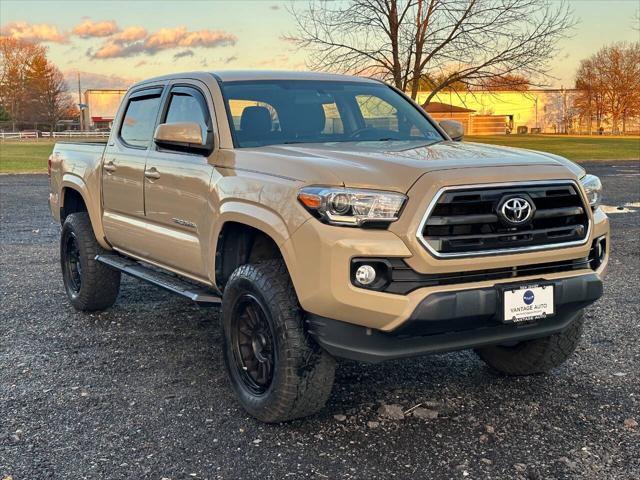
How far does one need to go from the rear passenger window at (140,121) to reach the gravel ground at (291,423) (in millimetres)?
1504

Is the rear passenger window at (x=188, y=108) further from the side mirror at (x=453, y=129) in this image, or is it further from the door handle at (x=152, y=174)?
Result: the side mirror at (x=453, y=129)

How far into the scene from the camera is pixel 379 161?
370cm

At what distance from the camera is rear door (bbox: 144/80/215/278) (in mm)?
4562

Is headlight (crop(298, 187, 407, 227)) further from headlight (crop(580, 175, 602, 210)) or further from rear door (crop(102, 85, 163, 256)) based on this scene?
rear door (crop(102, 85, 163, 256))

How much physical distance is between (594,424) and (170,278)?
9.44 ft

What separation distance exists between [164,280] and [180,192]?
70 cm

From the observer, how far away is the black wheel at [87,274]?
6234mm

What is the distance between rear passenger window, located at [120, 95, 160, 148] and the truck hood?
1519 millimetres

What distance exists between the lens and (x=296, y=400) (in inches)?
148

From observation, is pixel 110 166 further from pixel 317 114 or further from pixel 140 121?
pixel 317 114

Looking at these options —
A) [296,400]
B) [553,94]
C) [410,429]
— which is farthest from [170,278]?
[553,94]

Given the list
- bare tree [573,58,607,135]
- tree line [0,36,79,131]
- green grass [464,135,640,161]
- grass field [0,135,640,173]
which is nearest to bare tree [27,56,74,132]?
tree line [0,36,79,131]

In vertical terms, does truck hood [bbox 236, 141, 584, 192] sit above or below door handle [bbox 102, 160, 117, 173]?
above

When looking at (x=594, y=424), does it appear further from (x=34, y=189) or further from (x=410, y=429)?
(x=34, y=189)
